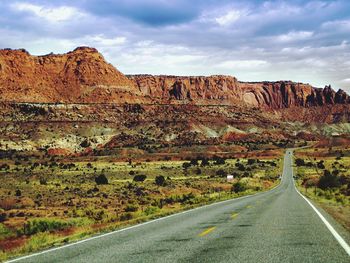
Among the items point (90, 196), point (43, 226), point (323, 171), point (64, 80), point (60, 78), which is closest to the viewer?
point (43, 226)

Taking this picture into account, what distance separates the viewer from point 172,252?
9.72 m

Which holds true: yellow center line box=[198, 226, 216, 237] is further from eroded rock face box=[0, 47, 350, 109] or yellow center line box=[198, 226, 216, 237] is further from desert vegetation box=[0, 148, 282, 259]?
eroded rock face box=[0, 47, 350, 109]

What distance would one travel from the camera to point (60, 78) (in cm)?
16462

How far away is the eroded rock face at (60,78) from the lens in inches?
5871

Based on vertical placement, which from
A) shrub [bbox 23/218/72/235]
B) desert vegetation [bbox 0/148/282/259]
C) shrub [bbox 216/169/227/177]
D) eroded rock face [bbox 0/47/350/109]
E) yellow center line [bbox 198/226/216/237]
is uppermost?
eroded rock face [bbox 0/47/350/109]

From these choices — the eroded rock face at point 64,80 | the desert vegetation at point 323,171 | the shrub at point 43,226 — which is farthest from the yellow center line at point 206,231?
the eroded rock face at point 64,80

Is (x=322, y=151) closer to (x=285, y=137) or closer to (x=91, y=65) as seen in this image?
(x=285, y=137)

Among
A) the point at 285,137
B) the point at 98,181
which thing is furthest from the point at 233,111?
the point at 98,181

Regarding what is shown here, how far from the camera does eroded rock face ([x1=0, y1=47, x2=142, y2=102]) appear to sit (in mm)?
149125

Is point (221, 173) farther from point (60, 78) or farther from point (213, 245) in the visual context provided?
point (60, 78)

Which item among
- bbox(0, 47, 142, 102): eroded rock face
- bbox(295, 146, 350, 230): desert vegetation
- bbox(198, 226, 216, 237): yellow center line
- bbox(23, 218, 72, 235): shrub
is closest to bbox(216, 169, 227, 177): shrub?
bbox(295, 146, 350, 230): desert vegetation

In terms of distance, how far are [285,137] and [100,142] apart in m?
77.7

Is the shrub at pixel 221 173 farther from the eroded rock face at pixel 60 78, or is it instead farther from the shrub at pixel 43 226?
the eroded rock face at pixel 60 78

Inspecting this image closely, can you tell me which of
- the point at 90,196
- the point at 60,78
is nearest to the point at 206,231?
the point at 90,196
